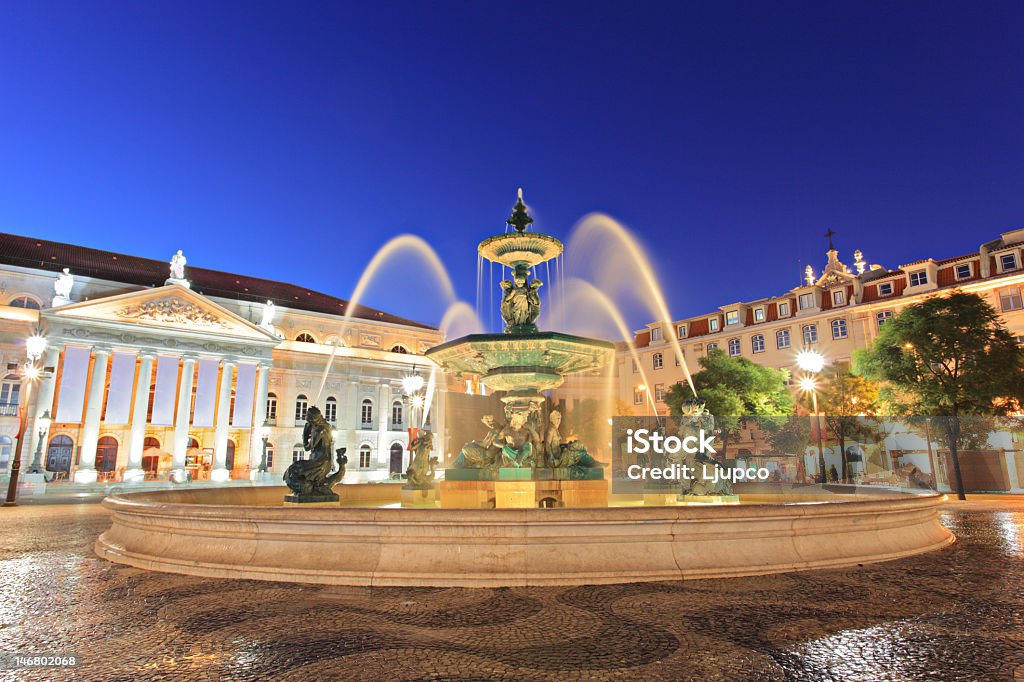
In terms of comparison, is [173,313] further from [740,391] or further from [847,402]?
[847,402]

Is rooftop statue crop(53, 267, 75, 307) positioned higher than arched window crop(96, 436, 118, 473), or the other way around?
rooftop statue crop(53, 267, 75, 307)

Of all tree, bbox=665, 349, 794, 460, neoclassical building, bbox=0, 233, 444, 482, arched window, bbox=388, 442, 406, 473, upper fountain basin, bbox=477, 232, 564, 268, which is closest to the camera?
upper fountain basin, bbox=477, 232, 564, 268

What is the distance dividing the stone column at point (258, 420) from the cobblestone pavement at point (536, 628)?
152 ft

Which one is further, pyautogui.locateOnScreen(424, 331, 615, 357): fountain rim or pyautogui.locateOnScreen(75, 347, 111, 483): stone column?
pyautogui.locateOnScreen(75, 347, 111, 483): stone column

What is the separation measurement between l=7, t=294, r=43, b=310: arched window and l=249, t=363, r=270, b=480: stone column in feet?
56.4

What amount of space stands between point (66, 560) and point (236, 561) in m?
3.57

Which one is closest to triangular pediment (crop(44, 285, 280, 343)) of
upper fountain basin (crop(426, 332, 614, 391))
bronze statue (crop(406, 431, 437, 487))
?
bronze statue (crop(406, 431, 437, 487))

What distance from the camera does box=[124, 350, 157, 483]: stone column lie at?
43812 millimetres

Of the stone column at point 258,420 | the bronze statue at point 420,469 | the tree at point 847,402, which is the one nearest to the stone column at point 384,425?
the stone column at point 258,420

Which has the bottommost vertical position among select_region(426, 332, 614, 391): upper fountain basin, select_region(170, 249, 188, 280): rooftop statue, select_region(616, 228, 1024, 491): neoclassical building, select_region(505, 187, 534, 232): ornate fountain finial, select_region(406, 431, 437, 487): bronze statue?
select_region(406, 431, 437, 487): bronze statue

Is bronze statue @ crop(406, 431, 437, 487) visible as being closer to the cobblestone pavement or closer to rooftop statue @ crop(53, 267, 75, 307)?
the cobblestone pavement

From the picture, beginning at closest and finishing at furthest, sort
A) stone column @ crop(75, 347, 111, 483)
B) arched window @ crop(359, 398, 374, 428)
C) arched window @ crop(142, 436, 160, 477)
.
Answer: stone column @ crop(75, 347, 111, 483)
arched window @ crop(142, 436, 160, 477)
arched window @ crop(359, 398, 374, 428)

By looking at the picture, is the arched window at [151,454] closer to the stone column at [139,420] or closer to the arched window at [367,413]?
the stone column at [139,420]

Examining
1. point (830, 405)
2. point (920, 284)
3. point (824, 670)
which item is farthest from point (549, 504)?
point (920, 284)
